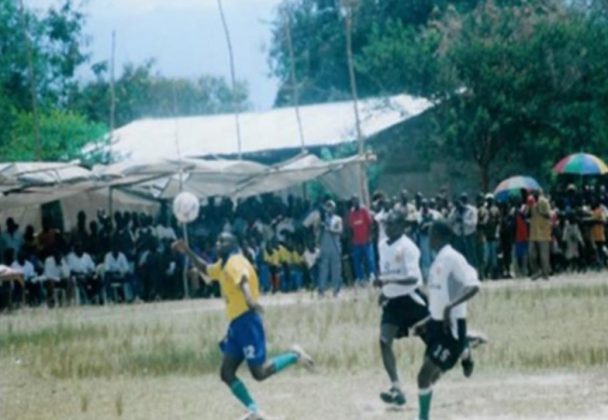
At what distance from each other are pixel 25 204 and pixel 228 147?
16382 mm

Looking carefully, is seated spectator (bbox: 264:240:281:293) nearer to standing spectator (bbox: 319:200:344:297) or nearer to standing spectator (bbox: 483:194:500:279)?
standing spectator (bbox: 319:200:344:297)

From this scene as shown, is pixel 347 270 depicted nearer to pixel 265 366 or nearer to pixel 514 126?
pixel 514 126

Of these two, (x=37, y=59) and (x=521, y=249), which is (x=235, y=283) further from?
(x=37, y=59)

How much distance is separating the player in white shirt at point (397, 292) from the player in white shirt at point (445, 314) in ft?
5.26

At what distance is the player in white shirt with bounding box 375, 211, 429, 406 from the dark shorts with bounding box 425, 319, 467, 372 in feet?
5.33

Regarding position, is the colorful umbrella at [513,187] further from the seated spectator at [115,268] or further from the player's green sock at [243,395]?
the player's green sock at [243,395]

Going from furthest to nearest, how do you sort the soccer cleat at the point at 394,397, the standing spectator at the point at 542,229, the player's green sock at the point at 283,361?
the standing spectator at the point at 542,229, the soccer cleat at the point at 394,397, the player's green sock at the point at 283,361

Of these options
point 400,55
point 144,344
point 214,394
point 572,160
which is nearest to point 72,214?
point 400,55

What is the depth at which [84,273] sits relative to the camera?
32906 millimetres

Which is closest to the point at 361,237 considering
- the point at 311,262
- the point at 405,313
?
the point at 311,262

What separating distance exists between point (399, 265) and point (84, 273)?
1992cm

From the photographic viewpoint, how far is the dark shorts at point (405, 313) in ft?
46.2

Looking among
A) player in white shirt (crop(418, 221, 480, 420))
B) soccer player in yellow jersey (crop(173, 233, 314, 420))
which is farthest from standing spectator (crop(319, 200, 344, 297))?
player in white shirt (crop(418, 221, 480, 420))

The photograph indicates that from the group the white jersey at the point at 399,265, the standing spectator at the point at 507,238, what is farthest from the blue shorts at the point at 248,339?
the standing spectator at the point at 507,238
